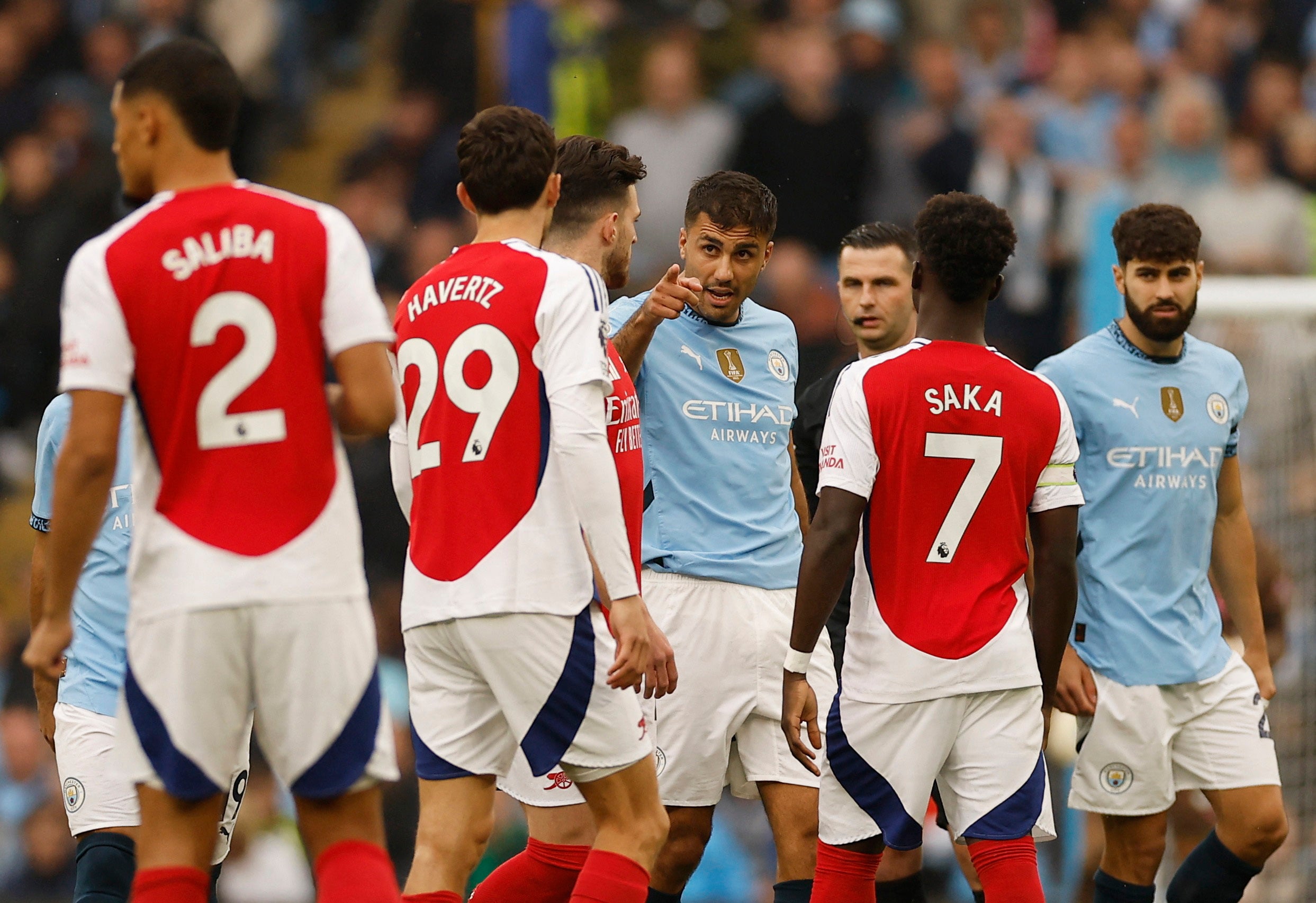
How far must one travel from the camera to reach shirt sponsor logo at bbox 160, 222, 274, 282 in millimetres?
3867

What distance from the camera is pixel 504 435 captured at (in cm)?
449

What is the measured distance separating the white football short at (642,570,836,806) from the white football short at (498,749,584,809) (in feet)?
1.29

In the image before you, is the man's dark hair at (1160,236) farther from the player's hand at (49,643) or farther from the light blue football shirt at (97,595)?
the player's hand at (49,643)

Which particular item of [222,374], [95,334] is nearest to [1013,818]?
[222,374]

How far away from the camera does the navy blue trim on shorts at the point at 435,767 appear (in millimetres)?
4617

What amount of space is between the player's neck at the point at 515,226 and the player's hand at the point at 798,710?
153 cm

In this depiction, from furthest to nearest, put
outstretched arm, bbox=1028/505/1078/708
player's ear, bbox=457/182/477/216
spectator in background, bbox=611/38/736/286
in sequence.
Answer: spectator in background, bbox=611/38/736/286 < outstretched arm, bbox=1028/505/1078/708 < player's ear, bbox=457/182/477/216

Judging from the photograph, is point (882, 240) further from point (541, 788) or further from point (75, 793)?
point (75, 793)

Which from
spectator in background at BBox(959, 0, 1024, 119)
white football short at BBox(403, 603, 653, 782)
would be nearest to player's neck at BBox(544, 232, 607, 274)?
white football short at BBox(403, 603, 653, 782)

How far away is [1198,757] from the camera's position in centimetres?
595

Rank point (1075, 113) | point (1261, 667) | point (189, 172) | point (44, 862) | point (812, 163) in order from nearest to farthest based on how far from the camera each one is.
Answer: point (189, 172) → point (1261, 667) → point (44, 862) → point (812, 163) → point (1075, 113)

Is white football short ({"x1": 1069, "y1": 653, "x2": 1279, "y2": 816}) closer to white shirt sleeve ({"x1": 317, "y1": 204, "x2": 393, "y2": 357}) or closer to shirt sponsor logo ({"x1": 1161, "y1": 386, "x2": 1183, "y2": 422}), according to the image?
shirt sponsor logo ({"x1": 1161, "y1": 386, "x2": 1183, "y2": 422})

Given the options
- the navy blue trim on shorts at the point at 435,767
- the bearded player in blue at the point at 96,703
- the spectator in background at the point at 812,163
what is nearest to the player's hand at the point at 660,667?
the navy blue trim on shorts at the point at 435,767

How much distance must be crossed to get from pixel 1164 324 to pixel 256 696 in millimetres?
3533
